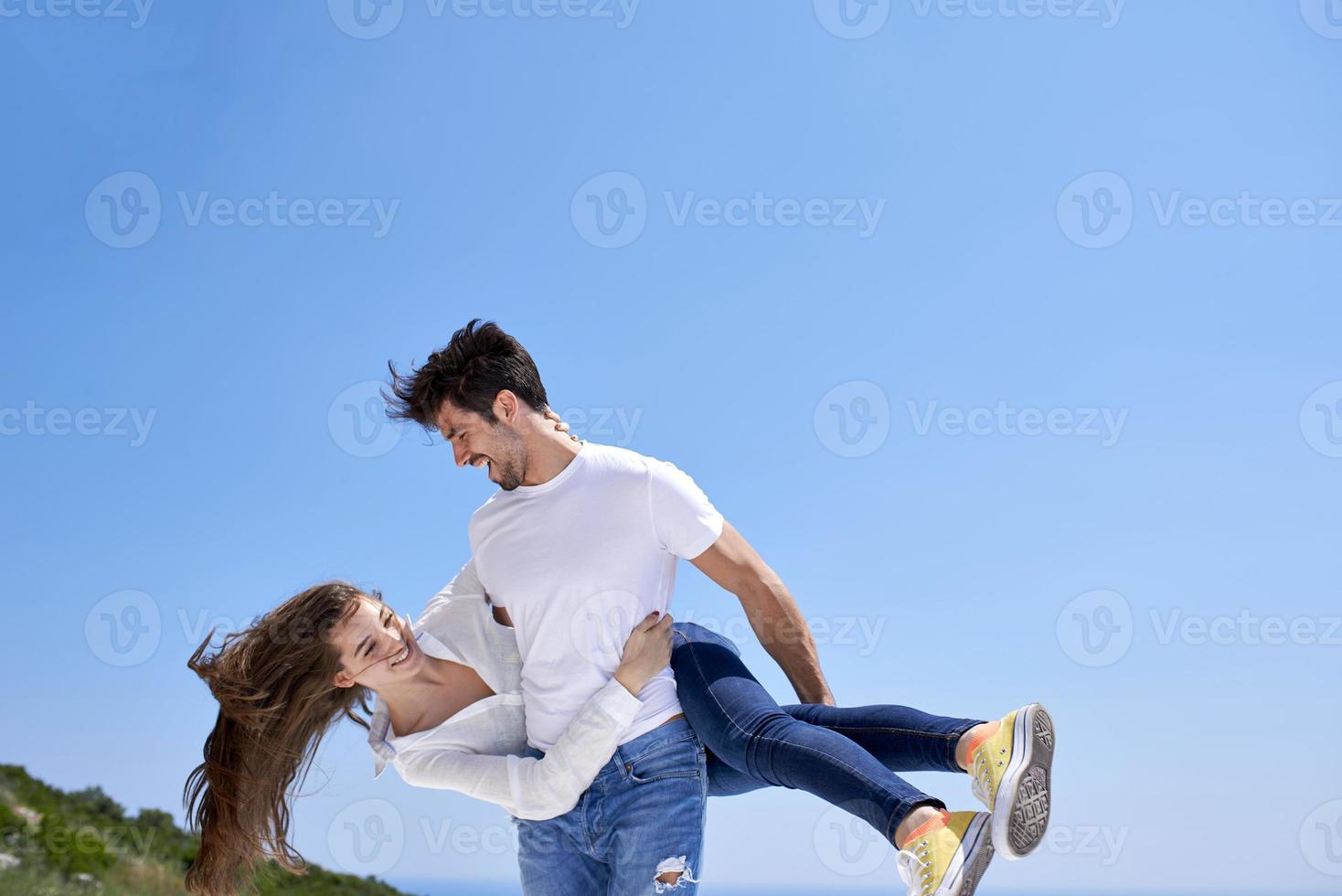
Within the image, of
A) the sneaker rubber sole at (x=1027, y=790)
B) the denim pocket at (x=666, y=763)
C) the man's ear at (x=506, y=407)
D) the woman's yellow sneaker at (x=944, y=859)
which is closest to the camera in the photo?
the woman's yellow sneaker at (x=944, y=859)

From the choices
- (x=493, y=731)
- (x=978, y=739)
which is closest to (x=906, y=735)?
(x=978, y=739)

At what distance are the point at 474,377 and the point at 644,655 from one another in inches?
40.4

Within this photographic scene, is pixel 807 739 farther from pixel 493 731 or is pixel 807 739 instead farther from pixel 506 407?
pixel 506 407

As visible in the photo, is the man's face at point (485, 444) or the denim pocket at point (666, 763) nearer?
the denim pocket at point (666, 763)

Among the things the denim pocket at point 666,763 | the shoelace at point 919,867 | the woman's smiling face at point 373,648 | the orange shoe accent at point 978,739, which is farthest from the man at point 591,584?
the shoelace at point 919,867

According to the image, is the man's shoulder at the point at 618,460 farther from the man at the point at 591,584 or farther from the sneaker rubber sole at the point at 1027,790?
the sneaker rubber sole at the point at 1027,790

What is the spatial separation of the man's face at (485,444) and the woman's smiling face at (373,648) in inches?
21.3

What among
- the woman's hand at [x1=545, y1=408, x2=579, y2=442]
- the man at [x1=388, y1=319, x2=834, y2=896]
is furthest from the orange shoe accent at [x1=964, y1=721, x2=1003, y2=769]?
the woman's hand at [x1=545, y1=408, x2=579, y2=442]

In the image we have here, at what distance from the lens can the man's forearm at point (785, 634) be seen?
10.2ft

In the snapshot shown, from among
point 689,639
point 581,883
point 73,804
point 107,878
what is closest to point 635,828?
point 581,883

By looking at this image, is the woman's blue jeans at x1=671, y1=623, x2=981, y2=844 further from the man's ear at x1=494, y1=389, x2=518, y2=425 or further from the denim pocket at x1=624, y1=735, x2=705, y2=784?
the man's ear at x1=494, y1=389, x2=518, y2=425

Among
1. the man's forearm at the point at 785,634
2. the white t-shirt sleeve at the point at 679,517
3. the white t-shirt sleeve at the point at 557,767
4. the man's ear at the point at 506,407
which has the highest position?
the man's ear at the point at 506,407

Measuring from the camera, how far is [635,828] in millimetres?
2850

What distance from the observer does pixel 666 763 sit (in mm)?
2904
